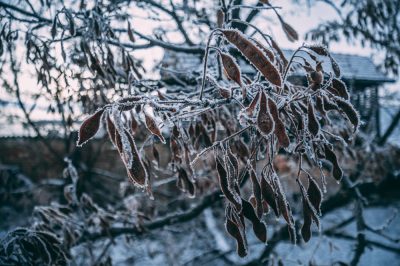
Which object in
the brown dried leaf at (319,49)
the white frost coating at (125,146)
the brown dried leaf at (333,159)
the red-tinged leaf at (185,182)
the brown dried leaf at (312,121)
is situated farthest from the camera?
the red-tinged leaf at (185,182)

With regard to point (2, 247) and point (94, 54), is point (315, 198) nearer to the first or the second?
point (94, 54)

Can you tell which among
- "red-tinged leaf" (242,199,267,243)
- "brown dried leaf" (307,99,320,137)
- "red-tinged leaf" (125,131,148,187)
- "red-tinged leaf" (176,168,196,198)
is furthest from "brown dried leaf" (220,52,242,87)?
"red-tinged leaf" (176,168,196,198)

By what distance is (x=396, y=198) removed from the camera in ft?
28.8

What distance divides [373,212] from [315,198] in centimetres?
1004

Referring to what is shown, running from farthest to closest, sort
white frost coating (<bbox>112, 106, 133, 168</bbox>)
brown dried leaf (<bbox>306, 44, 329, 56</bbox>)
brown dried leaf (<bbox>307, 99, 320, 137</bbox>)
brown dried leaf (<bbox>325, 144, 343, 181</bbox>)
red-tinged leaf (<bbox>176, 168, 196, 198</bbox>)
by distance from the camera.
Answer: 1. red-tinged leaf (<bbox>176, 168, 196, 198</bbox>)
2. brown dried leaf (<bbox>325, 144, 343, 181</bbox>)
3. brown dried leaf (<bbox>306, 44, 329, 56</bbox>)
4. brown dried leaf (<bbox>307, 99, 320, 137</bbox>)
5. white frost coating (<bbox>112, 106, 133, 168</bbox>)

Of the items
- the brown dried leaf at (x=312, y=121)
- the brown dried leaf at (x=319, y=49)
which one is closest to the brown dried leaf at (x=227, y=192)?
the brown dried leaf at (x=312, y=121)

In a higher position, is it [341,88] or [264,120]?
[341,88]

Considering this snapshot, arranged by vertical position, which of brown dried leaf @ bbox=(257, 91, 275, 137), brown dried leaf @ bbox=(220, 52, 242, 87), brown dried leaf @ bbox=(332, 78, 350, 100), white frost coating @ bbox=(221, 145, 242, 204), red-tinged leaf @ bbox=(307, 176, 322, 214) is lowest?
red-tinged leaf @ bbox=(307, 176, 322, 214)

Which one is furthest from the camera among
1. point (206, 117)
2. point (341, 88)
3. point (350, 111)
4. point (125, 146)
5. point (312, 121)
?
point (206, 117)

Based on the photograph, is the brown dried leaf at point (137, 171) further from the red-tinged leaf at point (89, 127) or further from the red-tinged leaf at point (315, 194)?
the red-tinged leaf at point (315, 194)

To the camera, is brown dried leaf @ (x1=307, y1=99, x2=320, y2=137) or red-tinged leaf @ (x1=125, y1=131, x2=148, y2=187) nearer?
red-tinged leaf @ (x1=125, y1=131, x2=148, y2=187)

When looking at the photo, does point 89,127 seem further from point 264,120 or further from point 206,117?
point 206,117

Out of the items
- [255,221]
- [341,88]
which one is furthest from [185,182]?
[341,88]

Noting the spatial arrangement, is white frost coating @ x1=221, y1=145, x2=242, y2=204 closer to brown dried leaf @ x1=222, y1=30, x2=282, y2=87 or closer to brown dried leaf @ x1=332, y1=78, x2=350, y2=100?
brown dried leaf @ x1=222, y1=30, x2=282, y2=87
